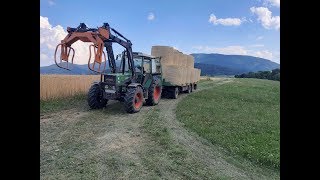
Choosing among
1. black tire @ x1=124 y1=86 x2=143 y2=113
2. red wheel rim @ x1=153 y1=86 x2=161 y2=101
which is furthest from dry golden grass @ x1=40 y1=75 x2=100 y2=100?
red wheel rim @ x1=153 y1=86 x2=161 y2=101

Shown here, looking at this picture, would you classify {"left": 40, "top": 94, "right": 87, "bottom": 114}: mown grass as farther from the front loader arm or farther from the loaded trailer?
the loaded trailer

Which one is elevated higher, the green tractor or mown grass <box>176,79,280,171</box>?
the green tractor

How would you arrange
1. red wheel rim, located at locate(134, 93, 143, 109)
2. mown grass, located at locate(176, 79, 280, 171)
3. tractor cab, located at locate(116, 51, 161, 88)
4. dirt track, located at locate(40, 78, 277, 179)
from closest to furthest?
dirt track, located at locate(40, 78, 277, 179)
mown grass, located at locate(176, 79, 280, 171)
red wheel rim, located at locate(134, 93, 143, 109)
tractor cab, located at locate(116, 51, 161, 88)

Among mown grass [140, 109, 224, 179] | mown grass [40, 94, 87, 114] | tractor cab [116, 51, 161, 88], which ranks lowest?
mown grass [140, 109, 224, 179]

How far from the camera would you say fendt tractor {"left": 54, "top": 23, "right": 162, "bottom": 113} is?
12757 mm

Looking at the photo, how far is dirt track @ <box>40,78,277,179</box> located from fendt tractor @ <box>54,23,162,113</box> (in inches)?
61.5

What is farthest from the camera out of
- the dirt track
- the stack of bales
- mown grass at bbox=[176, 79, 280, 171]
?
the stack of bales

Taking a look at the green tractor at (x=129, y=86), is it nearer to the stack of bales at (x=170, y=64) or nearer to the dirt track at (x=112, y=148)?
the dirt track at (x=112, y=148)

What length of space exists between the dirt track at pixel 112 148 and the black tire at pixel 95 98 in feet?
5.00

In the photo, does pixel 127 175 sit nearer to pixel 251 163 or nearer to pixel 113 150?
pixel 113 150

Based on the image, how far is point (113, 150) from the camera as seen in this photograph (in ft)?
27.1

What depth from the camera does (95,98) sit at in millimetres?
14711

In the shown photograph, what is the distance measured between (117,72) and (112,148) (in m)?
7.97

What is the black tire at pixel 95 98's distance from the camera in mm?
14633
